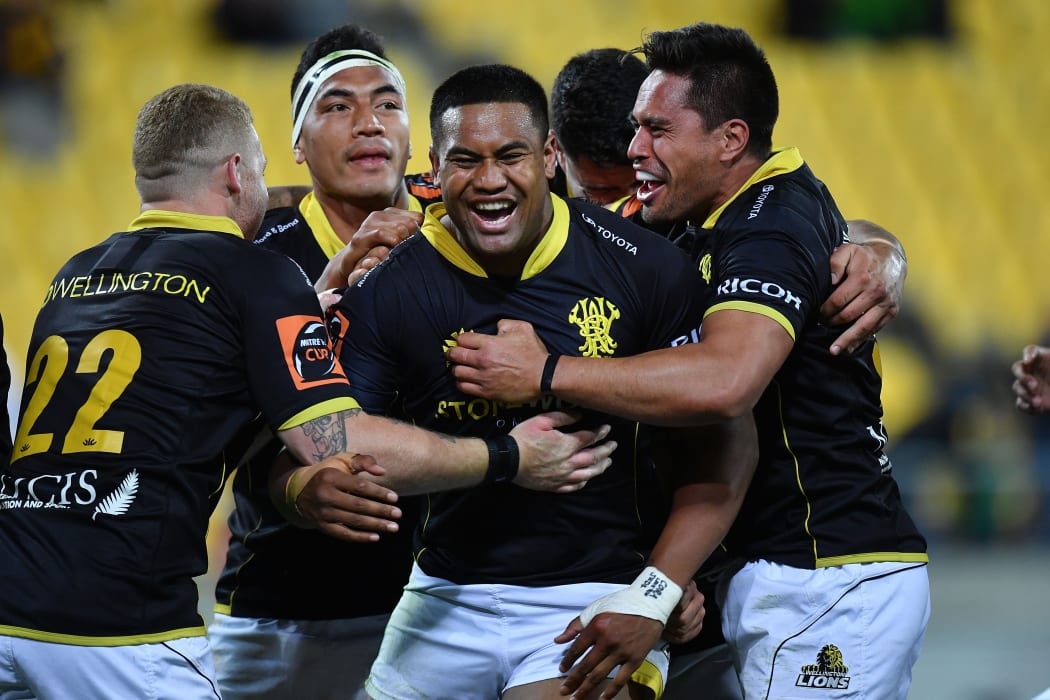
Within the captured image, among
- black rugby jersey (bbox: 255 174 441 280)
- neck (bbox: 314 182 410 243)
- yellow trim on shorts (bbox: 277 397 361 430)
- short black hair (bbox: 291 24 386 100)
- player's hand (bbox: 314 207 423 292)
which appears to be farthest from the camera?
short black hair (bbox: 291 24 386 100)

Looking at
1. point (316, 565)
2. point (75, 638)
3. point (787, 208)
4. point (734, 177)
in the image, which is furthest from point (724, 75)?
point (75, 638)

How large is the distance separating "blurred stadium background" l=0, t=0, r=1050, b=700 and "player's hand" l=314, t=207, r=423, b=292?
5.23m

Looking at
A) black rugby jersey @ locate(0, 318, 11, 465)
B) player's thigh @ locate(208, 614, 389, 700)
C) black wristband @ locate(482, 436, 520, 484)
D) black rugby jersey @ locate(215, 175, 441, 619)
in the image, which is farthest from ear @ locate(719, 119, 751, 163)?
black rugby jersey @ locate(0, 318, 11, 465)

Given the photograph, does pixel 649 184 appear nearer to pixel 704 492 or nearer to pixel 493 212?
pixel 493 212

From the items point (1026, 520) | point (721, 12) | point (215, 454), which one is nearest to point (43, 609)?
point (215, 454)

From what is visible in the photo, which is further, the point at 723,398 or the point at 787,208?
the point at 787,208

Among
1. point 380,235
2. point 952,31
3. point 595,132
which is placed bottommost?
point 380,235

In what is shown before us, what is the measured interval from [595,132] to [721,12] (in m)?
7.02

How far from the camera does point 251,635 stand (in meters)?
4.16

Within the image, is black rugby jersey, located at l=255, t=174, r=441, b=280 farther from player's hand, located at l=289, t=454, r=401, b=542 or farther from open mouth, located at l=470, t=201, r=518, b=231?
player's hand, located at l=289, t=454, r=401, b=542

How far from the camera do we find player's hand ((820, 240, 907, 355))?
346 cm

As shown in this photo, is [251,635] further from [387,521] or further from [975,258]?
[975,258]

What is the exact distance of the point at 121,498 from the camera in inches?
118

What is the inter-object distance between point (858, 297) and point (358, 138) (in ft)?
6.07
